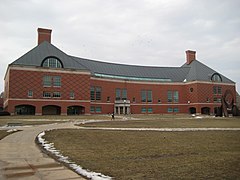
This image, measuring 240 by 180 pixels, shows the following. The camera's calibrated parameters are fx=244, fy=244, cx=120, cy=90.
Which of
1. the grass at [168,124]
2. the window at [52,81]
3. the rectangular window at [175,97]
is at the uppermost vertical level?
the window at [52,81]

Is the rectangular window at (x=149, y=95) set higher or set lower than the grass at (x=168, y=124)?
higher

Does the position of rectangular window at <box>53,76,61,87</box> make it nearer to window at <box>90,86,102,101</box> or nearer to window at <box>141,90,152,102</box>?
window at <box>90,86,102,101</box>

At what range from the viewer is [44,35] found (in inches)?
2462

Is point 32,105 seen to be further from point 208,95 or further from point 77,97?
point 208,95

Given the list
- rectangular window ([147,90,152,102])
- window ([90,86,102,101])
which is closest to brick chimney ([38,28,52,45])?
window ([90,86,102,101])

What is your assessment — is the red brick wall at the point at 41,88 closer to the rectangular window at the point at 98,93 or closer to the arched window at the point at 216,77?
the rectangular window at the point at 98,93

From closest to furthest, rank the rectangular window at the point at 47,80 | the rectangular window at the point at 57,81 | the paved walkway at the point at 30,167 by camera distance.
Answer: the paved walkway at the point at 30,167, the rectangular window at the point at 47,80, the rectangular window at the point at 57,81

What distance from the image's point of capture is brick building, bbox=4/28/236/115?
5478 cm

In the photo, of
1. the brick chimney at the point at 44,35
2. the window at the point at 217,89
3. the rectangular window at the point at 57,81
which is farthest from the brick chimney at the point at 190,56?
the rectangular window at the point at 57,81

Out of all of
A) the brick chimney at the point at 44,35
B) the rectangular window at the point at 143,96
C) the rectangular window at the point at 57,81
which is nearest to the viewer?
the rectangular window at the point at 57,81

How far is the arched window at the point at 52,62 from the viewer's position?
2233 inches

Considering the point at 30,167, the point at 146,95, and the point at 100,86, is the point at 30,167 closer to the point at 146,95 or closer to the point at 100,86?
the point at 100,86

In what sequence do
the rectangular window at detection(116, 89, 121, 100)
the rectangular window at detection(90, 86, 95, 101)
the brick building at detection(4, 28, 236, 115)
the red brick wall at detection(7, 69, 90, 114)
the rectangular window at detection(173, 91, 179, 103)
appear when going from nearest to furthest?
1. the red brick wall at detection(7, 69, 90, 114)
2. the brick building at detection(4, 28, 236, 115)
3. the rectangular window at detection(90, 86, 95, 101)
4. the rectangular window at detection(116, 89, 121, 100)
5. the rectangular window at detection(173, 91, 179, 103)

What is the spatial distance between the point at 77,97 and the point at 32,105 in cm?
1049
